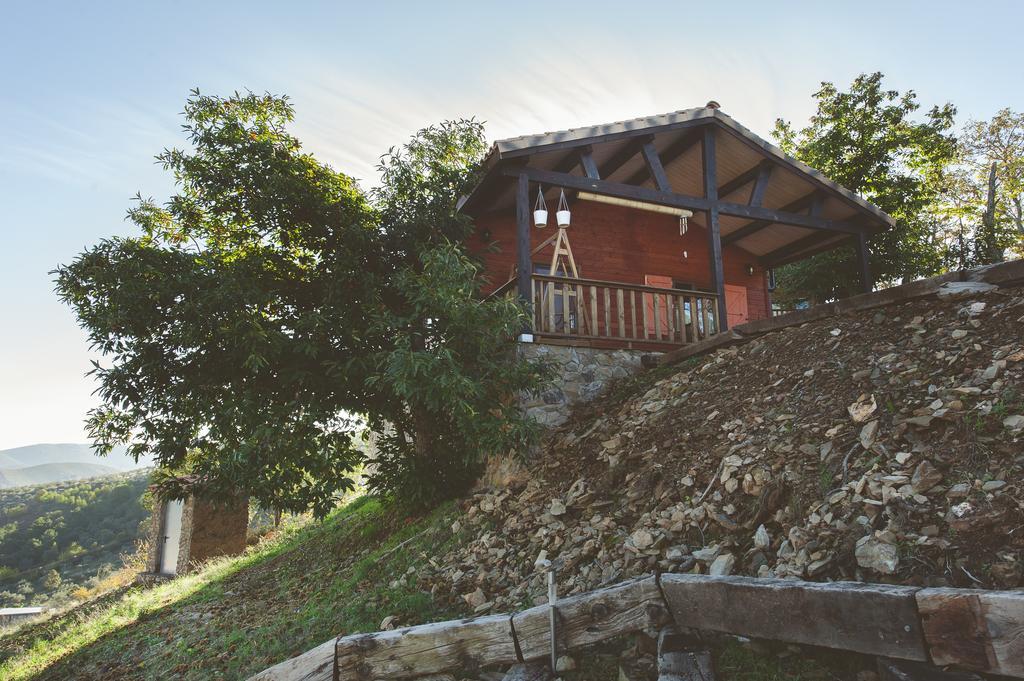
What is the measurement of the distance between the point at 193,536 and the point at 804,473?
15001 mm

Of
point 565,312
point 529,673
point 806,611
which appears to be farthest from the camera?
point 565,312

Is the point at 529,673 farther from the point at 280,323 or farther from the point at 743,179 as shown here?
the point at 743,179

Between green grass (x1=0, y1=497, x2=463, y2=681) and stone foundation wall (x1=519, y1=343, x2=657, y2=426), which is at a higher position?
stone foundation wall (x1=519, y1=343, x2=657, y2=426)

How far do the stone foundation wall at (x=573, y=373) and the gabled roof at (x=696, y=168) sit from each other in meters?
2.90

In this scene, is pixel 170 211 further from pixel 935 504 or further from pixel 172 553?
pixel 172 553

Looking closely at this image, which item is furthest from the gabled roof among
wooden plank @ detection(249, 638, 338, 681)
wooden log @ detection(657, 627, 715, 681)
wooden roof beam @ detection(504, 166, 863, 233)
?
wooden log @ detection(657, 627, 715, 681)

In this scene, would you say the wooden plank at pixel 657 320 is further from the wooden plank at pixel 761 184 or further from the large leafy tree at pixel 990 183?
the large leafy tree at pixel 990 183

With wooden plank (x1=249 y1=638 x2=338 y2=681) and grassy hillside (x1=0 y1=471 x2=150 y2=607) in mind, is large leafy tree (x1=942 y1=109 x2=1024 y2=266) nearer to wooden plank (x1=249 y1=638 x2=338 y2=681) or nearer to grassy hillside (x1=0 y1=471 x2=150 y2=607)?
wooden plank (x1=249 y1=638 x2=338 y2=681)

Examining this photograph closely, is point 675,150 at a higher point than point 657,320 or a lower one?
higher

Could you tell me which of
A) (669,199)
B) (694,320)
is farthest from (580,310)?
(669,199)

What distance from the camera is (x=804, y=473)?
4.38 meters

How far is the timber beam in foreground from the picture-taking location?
2459 mm

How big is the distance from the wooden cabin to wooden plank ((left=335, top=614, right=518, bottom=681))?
5.03 metres

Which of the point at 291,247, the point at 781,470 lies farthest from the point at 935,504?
the point at 291,247
